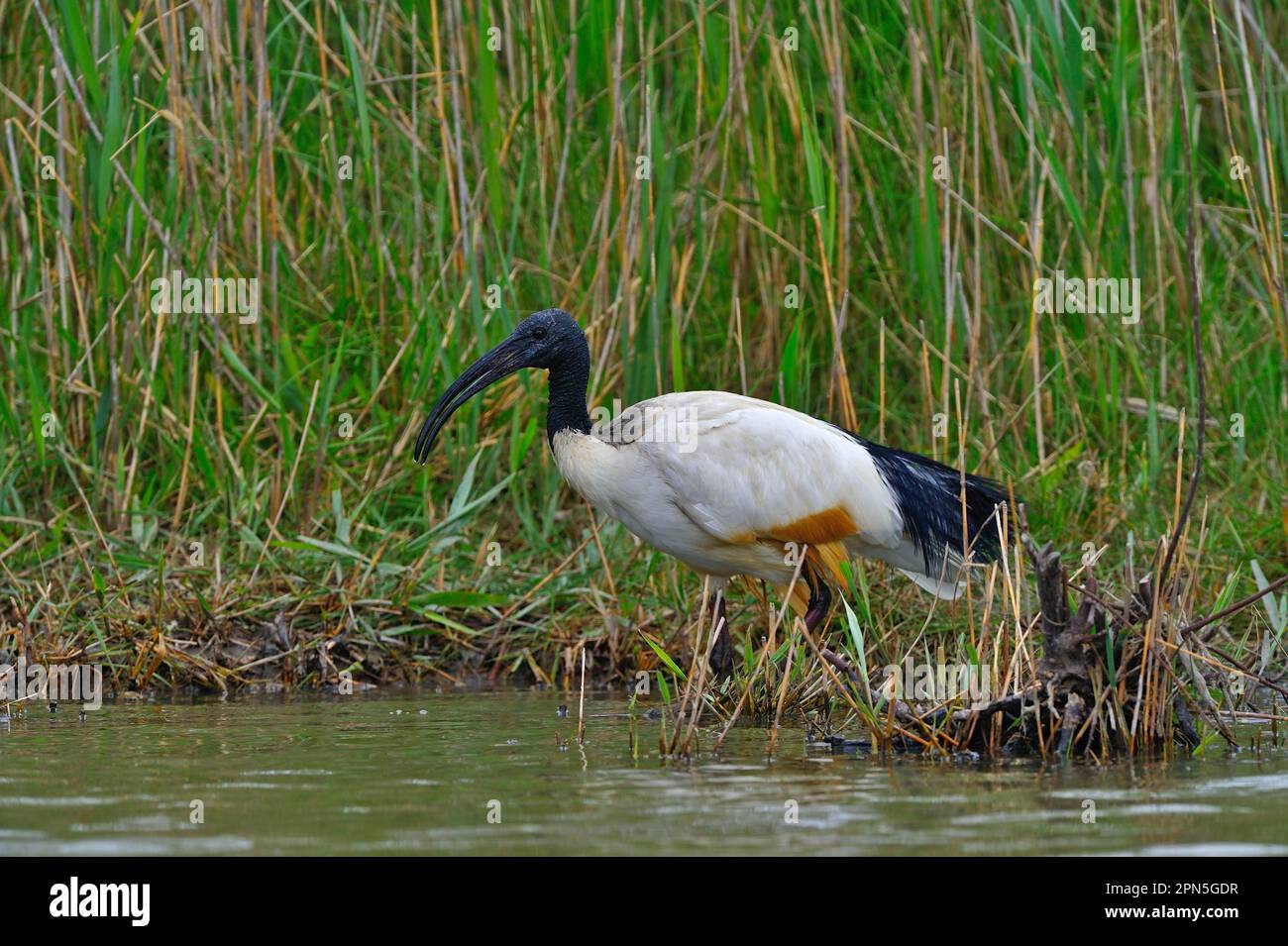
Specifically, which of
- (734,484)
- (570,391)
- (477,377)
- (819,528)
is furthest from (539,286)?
(819,528)

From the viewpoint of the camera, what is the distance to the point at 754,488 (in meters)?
5.74

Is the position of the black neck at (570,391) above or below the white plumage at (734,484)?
above

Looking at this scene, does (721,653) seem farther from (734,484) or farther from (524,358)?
(524,358)

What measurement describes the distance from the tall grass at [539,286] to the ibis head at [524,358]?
1.51ft

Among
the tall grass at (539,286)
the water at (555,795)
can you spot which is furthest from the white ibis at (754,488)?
the water at (555,795)

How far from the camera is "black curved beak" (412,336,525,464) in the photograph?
5.85 m

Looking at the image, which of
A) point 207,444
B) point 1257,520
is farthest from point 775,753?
point 207,444

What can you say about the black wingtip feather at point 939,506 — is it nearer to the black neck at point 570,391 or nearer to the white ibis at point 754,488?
the white ibis at point 754,488

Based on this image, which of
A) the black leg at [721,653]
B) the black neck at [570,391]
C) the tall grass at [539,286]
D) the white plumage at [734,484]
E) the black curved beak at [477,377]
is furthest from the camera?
the tall grass at [539,286]

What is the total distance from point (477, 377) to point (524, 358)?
166mm

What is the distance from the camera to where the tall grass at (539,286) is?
20.6ft

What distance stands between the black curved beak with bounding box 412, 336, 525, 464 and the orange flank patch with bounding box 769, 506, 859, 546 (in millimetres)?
964

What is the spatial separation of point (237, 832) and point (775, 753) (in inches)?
56.3

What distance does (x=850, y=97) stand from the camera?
7055 mm
